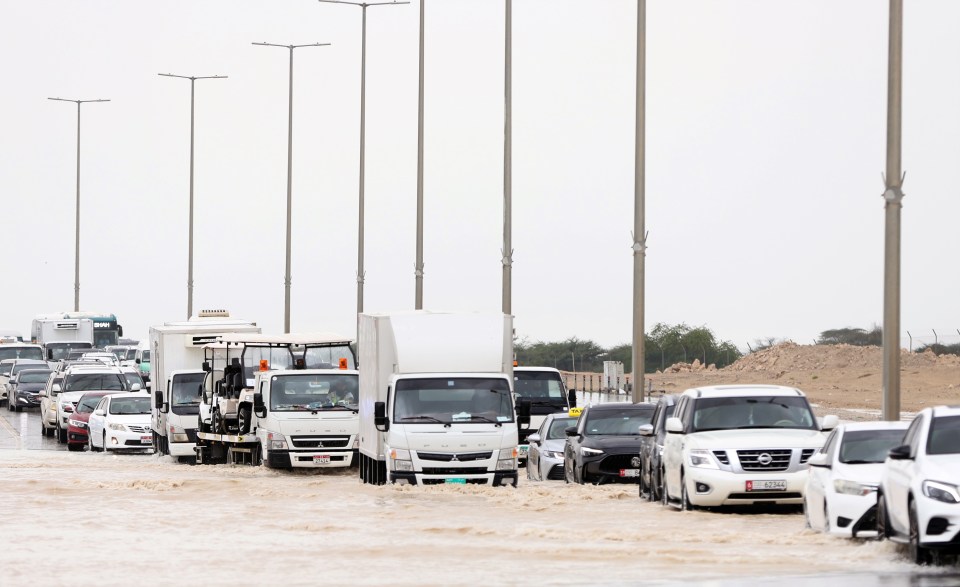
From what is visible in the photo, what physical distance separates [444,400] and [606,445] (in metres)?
3.45

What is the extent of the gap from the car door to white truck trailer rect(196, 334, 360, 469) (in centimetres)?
1842

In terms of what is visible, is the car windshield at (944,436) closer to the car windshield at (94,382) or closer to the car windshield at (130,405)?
the car windshield at (130,405)

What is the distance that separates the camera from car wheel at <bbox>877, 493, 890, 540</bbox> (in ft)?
59.2

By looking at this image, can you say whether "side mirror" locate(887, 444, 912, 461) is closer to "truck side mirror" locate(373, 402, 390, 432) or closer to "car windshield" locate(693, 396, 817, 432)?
"car windshield" locate(693, 396, 817, 432)

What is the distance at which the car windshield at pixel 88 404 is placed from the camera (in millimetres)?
49375

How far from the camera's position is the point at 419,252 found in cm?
5206

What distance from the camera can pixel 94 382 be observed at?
180 ft

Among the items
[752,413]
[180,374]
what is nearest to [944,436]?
[752,413]

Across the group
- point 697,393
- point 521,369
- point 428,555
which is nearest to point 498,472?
point 697,393

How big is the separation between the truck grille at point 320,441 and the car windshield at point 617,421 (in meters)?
5.51

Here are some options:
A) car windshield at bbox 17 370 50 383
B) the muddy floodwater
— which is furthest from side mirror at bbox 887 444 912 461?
car windshield at bbox 17 370 50 383

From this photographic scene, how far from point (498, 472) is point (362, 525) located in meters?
6.03

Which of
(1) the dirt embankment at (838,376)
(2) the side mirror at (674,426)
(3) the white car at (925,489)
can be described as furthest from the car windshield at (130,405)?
(3) the white car at (925,489)

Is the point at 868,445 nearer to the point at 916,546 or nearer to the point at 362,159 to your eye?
the point at 916,546
